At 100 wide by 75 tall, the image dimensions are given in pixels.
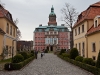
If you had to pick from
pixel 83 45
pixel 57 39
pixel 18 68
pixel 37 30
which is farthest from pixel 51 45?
pixel 18 68

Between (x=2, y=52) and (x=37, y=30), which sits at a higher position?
(x=37, y=30)

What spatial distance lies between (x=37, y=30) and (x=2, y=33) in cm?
7412

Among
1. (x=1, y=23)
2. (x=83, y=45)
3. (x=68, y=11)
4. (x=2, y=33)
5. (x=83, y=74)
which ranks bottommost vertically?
(x=83, y=74)

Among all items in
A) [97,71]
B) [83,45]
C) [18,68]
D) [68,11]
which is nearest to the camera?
[97,71]

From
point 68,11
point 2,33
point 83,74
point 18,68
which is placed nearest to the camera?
point 83,74

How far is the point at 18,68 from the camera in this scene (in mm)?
14148

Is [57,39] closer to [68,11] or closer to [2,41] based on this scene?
[68,11]

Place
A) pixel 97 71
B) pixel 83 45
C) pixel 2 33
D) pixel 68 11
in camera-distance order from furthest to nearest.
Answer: pixel 68 11 → pixel 83 45 → pixel 2 33 → pixel 97 71

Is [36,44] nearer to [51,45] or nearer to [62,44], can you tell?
[51,45]

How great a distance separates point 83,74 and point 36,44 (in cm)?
8382

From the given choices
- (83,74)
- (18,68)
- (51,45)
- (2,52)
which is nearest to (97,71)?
(83,74)

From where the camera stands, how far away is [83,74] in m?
11.5

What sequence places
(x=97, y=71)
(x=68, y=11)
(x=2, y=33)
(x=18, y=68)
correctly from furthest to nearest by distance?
(x=68, y=11)
(x=2, y=33)
(x=18, y=68)
(x=97, y=71)

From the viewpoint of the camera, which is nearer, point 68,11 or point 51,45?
point 68,11
